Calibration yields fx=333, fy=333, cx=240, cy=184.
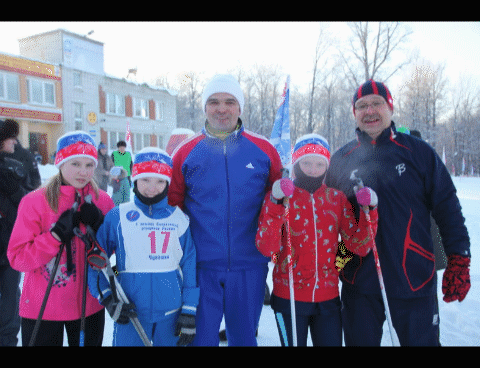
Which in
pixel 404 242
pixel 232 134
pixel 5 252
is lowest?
pixel 5 252

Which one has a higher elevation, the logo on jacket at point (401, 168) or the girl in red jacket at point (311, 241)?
the logo on jacket at point (401, 168)

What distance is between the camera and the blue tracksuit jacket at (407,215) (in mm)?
2107

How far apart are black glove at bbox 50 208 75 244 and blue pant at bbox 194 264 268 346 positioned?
0.86m

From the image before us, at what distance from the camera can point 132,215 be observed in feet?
7.07

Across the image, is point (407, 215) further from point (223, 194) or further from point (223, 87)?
point (223, 87)

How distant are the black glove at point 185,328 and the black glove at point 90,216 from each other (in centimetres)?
80

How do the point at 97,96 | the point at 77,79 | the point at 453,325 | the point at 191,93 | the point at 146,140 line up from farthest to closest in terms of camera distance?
the point at 191,93 < the point at 146,140 < the point at 97,96 < the point at 77,79 < the point at 453,325

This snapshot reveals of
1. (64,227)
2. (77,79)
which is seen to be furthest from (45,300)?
(77,79)

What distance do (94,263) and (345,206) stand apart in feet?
5.39

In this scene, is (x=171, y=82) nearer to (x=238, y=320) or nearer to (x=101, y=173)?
(x=101, y=173)

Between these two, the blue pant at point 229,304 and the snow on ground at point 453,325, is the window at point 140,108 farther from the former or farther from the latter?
the blue pant at point 229,304

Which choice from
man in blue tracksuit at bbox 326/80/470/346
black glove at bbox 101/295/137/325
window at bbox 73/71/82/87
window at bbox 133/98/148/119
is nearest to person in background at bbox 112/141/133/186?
black glove at bbox 101/295/137/325

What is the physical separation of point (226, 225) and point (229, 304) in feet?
1.79

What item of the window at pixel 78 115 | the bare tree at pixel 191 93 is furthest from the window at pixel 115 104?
the bare tree at pixel 191 93
